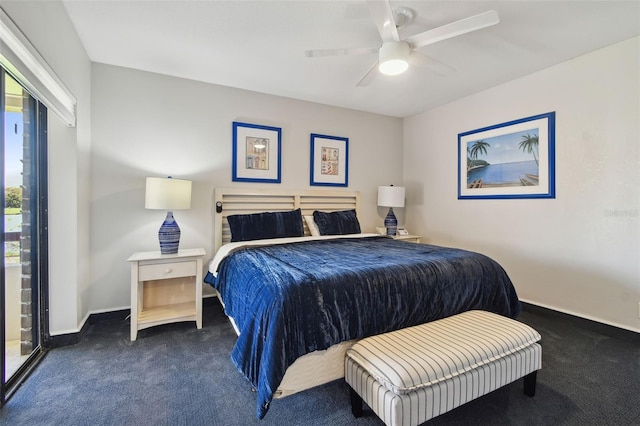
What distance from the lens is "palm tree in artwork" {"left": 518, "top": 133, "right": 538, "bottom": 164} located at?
2.93 meters

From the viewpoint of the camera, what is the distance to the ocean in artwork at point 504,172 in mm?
2988

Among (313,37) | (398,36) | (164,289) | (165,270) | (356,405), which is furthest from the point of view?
(164,289)

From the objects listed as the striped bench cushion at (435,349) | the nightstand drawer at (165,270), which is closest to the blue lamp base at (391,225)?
the striped bench cushion at (435,349)

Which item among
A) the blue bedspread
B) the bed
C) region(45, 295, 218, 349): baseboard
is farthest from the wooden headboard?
the blue bedspread

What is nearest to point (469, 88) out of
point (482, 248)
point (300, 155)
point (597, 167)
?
point (597, 167)

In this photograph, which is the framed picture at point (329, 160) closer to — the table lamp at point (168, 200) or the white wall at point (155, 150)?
the white wall at point (155, 150)

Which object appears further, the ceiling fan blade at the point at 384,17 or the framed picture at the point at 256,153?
the framed picture at the point at 256,153

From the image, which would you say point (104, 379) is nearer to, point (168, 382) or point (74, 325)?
point (168, 382)

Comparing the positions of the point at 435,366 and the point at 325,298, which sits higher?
Answer: the point at 325,298

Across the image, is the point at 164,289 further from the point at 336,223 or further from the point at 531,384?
the point at 531,384

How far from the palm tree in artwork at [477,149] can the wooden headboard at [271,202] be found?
1.49 m

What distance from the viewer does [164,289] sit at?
9.30 feet

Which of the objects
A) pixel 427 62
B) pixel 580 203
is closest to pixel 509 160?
pixel 580 203

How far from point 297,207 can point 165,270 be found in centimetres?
163
